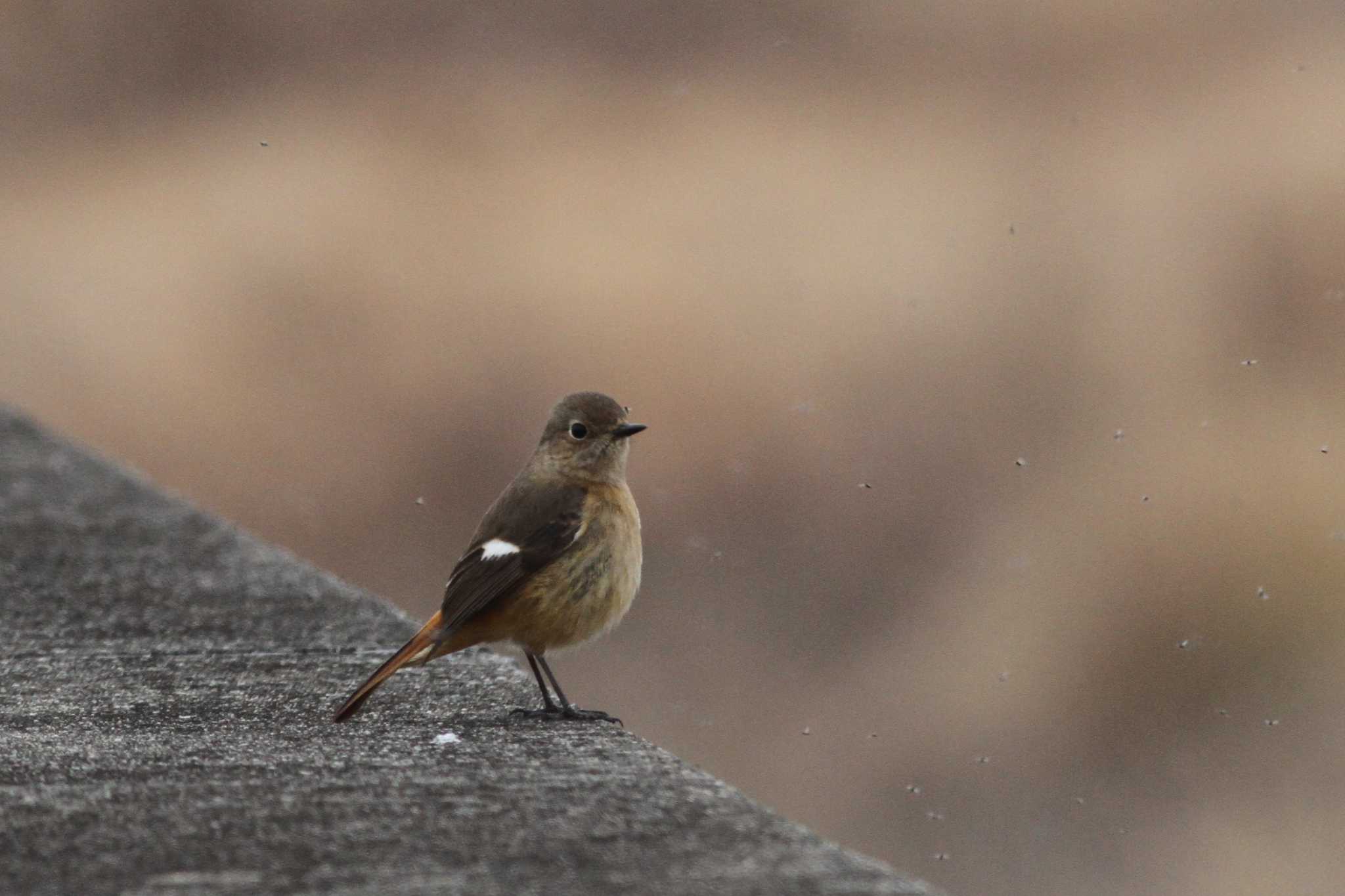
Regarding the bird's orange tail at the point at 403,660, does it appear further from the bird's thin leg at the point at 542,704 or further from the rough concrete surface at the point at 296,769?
the bird's thin leg at the point at 542,704

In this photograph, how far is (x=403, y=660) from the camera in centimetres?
426

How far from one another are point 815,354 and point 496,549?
9.70 metres

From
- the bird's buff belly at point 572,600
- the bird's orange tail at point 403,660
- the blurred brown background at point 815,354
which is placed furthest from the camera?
the blurred brown background at point 815,354

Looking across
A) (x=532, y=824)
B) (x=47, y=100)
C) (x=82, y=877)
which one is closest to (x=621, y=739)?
(x=532, y=824)

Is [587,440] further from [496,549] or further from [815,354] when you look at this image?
[815,354]

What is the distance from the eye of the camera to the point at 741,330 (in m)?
14.9

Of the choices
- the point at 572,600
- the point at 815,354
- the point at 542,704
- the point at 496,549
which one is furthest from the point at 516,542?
the point at 815,354

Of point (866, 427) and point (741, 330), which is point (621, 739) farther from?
point (741, 330)

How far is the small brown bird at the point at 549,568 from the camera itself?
472cm

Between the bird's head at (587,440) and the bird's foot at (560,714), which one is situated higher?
the bird's head at (587,440)

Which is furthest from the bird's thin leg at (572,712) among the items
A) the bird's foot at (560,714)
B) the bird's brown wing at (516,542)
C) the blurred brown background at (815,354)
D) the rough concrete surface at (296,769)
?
the blurred brown background at (815,354)

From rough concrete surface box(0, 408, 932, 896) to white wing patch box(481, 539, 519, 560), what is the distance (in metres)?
0.26

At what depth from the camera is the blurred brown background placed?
37.0 ft

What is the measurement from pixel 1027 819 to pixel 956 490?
9.48 feet
